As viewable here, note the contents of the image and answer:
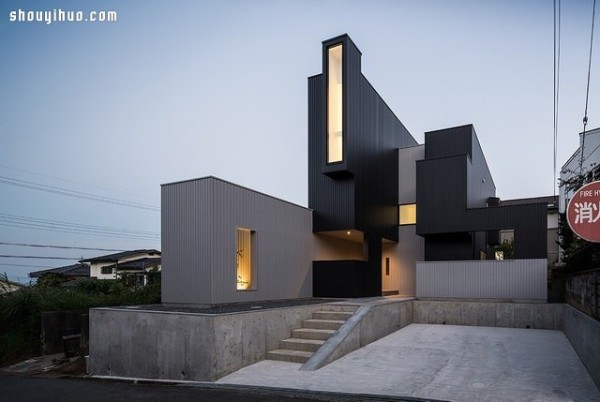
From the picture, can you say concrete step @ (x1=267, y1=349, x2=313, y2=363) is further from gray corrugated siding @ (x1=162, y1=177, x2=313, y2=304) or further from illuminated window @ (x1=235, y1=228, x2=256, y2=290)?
illuminated window @ (x1=235, y1=228, x2=256, y2=290)

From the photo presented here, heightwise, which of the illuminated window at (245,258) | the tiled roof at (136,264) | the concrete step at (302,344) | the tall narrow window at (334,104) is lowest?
the tiled roof at (136,264)

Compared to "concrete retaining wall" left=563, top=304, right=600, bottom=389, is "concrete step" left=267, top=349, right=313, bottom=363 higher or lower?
Result: lower

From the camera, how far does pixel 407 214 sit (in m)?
19.3

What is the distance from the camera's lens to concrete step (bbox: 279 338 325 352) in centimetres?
927

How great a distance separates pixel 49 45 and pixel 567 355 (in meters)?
24.4

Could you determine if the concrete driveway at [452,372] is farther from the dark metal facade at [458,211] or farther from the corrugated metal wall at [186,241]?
the dark metal facade at [458,211]

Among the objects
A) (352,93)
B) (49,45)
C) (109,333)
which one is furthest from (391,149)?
(49,45)

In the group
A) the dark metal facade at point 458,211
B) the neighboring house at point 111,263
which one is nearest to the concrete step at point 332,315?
the dark metal facade at point 458,211

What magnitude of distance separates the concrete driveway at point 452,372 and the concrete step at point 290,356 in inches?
7.8

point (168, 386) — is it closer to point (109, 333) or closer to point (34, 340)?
point (109, 333)

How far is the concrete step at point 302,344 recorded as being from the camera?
927 centimetres

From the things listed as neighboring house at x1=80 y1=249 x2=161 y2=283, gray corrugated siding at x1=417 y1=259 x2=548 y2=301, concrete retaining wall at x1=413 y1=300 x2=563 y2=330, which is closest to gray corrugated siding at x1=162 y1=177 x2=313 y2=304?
concrete retaining wall at x1=413 y1=300 x2=563 y2=330

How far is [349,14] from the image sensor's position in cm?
1580

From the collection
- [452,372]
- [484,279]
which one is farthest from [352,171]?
[452,372]
